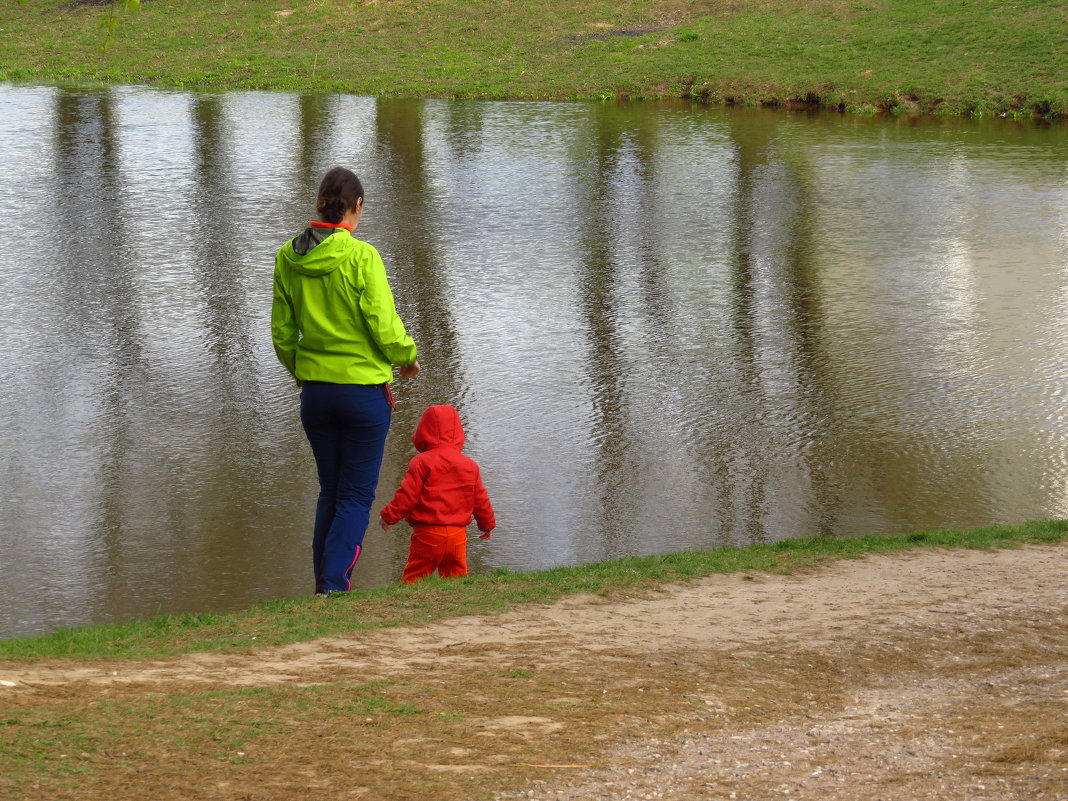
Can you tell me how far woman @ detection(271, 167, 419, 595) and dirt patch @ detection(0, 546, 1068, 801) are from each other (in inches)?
32.7

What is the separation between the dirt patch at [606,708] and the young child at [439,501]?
705 mm

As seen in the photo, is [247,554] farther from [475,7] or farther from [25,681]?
[475,7]

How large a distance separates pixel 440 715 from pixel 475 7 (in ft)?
112

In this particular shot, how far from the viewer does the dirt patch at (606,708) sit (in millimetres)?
3746

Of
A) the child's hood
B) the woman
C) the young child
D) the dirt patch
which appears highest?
the woman

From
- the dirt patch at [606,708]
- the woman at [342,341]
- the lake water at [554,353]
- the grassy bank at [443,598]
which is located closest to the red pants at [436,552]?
the grassy bank at [443,598]

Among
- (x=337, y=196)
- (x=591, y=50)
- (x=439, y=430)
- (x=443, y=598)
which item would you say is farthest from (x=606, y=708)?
(x=591, y=50)

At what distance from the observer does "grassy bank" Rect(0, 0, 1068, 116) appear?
88.4 ft

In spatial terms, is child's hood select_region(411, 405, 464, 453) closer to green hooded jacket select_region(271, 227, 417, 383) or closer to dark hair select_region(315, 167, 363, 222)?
green hooded jacket select_region(271, 227, 417, 383)

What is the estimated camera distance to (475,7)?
36.2 meters

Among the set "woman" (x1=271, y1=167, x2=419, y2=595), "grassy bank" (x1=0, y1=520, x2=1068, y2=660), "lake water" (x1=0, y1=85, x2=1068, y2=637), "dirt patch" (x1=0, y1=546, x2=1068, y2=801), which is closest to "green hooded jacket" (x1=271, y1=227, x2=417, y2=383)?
"woman" (x1=271, y1=167, x2=419, y2=595)

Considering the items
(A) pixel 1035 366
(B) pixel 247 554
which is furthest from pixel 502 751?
(A) pixel 1035 366

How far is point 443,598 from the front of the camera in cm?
580

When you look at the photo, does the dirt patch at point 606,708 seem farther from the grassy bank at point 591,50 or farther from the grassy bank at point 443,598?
the grassy bank at point 591,50
